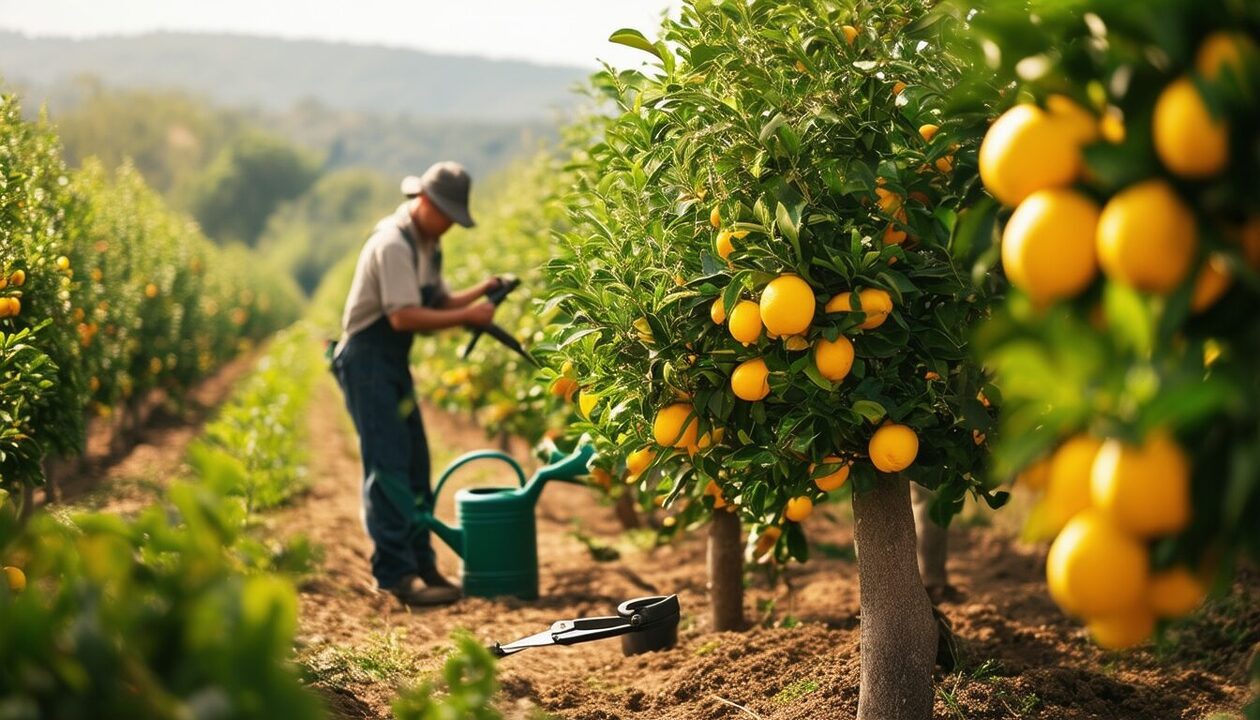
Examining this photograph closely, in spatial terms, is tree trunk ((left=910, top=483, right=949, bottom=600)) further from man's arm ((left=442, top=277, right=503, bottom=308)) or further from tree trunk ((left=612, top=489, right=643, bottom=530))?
tree trunk ((left=612, top=489, right=643, bottom=530))

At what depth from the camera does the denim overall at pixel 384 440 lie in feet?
16.4

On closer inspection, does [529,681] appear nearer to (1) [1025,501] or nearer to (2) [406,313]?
(2) [406,313]

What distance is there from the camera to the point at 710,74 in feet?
8.52

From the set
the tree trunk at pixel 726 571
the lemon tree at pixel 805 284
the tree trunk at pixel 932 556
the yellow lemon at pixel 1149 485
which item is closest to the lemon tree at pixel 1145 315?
the yellow lemon at pixel 1149 485

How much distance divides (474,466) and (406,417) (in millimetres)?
5057

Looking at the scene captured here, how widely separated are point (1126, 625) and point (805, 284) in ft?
3.84

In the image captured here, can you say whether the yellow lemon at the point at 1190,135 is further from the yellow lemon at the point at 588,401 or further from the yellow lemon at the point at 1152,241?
the yellow lemon at the point at 588,401

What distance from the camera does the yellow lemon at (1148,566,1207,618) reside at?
1227 millimetres

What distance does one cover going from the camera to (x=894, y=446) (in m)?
2.41

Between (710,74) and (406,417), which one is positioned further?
(406,417)

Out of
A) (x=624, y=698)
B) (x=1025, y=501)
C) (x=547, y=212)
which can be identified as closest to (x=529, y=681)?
(x=624, y=698)

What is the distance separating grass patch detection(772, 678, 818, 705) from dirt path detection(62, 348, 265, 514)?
8.36 ft

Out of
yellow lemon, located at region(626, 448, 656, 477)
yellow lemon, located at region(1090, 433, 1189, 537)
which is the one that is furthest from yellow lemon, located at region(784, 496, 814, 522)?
yellow lemon, located at region(1090, 433, 1189, 537)

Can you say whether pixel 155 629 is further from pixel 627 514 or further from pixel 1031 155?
pixel 627 514
